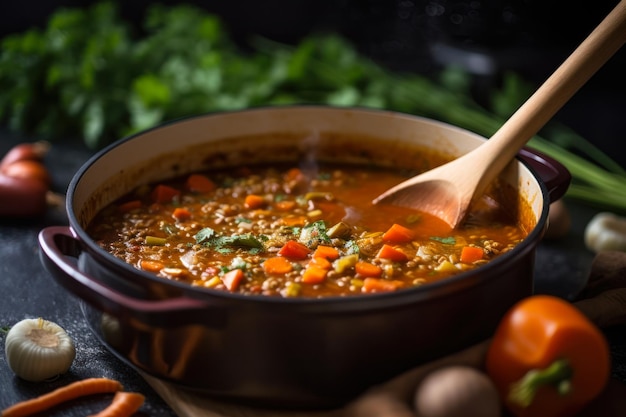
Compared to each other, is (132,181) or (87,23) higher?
(132,181)

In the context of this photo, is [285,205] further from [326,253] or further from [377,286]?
[377,286]

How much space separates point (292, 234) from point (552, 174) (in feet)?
3.07

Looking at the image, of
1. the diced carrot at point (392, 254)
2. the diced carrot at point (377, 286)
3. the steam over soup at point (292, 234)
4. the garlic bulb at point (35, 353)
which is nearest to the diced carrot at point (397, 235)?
the steam over soup at point (292, 234)

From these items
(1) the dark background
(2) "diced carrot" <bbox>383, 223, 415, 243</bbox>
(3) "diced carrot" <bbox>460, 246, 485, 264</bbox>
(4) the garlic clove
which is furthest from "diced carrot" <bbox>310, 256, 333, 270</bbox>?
(1) the dark background

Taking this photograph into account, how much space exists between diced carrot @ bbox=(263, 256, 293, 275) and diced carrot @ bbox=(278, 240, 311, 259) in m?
0.04

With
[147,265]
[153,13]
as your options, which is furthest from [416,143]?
[153,13]

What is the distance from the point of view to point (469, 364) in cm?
228

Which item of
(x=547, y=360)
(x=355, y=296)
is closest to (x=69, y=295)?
(x=355, y=296)

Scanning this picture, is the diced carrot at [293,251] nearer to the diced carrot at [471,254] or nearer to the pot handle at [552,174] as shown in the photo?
the diced carrot at [471,254]

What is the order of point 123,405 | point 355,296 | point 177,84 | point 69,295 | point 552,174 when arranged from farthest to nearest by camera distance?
point 177,84, point 69,295, point 552,174, point 123,405, point 355,296

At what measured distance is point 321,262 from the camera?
2.62 meters

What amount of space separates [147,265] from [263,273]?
379mm

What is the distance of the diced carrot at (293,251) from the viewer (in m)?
2.68

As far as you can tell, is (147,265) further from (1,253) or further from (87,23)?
(87,23)
